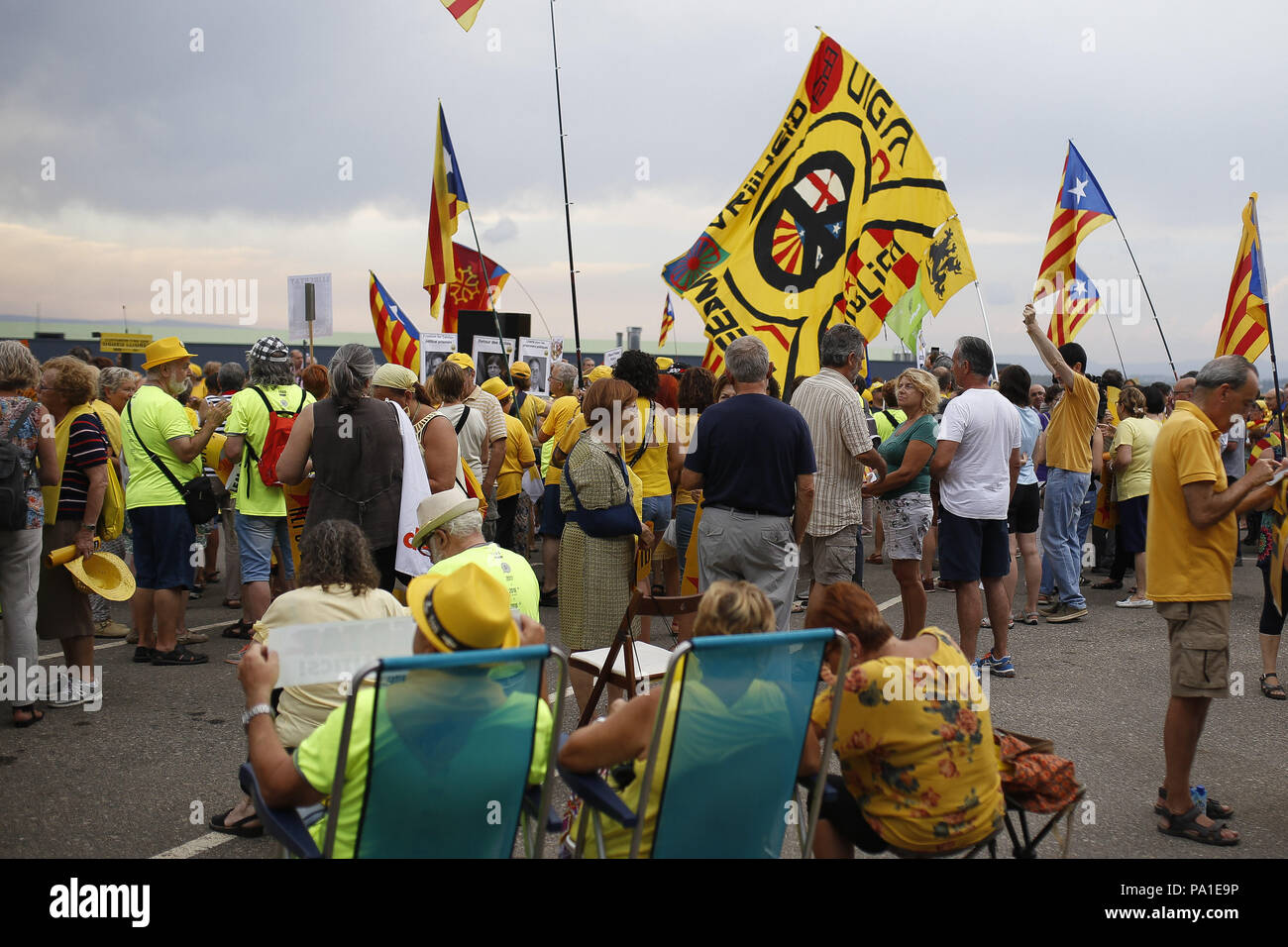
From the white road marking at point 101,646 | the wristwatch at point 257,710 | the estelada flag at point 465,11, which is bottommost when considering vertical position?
the white road marking at point 101,646

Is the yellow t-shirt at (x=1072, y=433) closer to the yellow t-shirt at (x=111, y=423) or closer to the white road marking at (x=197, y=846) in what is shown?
the white road marking at (x=197, y=846)

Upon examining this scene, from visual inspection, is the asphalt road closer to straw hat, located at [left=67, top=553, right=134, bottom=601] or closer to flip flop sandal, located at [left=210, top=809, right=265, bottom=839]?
flip flop sandal, located at [left=210, top=809, right=265, bottom=839]

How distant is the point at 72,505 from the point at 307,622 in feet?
9.84

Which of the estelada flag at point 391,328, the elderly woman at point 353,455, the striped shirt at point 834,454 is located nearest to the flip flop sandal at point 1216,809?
the striped shirt at point 834,454

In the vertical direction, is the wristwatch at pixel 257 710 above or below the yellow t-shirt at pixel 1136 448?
below

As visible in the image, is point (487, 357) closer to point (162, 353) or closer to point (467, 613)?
point (162, 353)

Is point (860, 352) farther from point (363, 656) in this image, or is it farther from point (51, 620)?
point (51, 620)

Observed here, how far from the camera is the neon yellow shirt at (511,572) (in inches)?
143

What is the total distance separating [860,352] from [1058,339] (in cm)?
505

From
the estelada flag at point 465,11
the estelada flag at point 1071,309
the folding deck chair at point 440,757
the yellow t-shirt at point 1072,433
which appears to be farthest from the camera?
the estelada flag at point 1071,309

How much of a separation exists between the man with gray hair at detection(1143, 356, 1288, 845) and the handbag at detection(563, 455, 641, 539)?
90.5 inches

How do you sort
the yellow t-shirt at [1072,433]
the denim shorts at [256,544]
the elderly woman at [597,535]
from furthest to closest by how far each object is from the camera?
the yellow t-shirt at [1072,433] → the denim shorts at [256,544] → the elderly woman at [597,535]

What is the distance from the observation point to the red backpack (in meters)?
6.05

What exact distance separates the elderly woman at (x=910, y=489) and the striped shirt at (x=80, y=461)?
442 cm
